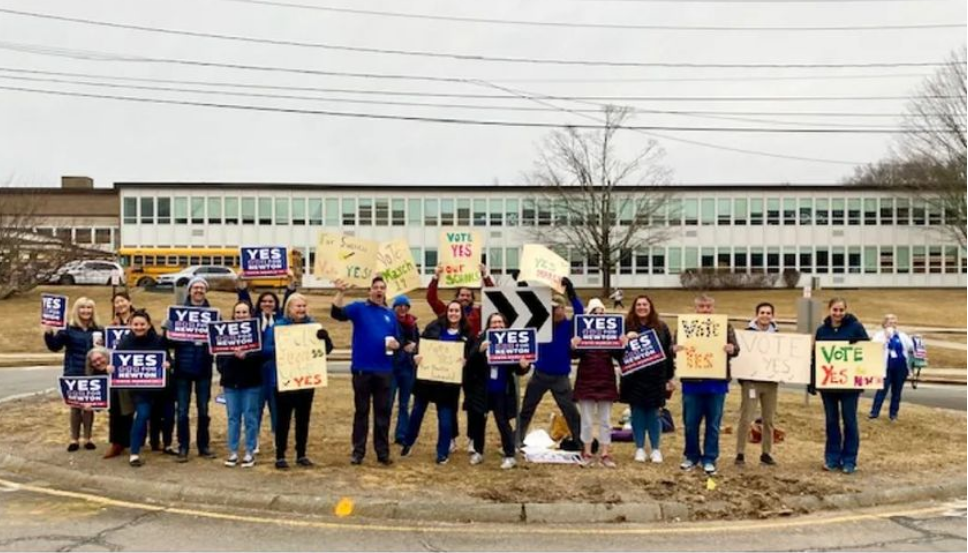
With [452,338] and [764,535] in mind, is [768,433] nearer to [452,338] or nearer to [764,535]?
[764,535]

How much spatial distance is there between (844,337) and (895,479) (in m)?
1.64

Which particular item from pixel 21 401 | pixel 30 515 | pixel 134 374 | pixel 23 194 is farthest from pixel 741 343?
pixel 23 194

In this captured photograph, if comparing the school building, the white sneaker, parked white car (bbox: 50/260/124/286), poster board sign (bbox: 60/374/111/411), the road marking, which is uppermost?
the school building

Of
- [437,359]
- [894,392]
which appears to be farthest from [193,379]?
[894,392]

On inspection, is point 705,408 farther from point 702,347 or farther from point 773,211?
point 773,211

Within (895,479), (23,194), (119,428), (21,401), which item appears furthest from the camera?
(23,194)

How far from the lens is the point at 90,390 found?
978cm

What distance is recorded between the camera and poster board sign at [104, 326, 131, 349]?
399 inches

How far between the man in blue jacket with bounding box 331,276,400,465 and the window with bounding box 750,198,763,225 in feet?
209

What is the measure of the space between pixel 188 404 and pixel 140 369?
2.24 ft

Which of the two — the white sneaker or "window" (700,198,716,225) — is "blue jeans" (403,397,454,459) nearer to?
the white sneaker

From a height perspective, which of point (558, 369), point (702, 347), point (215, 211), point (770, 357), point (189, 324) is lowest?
point (558, 369)

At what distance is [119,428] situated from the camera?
9.98 m

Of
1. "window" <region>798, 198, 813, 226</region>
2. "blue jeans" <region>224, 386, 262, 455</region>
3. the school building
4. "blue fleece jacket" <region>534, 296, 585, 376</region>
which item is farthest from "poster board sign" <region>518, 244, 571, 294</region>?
"window" <region>798, 198, 813, 226</region>
